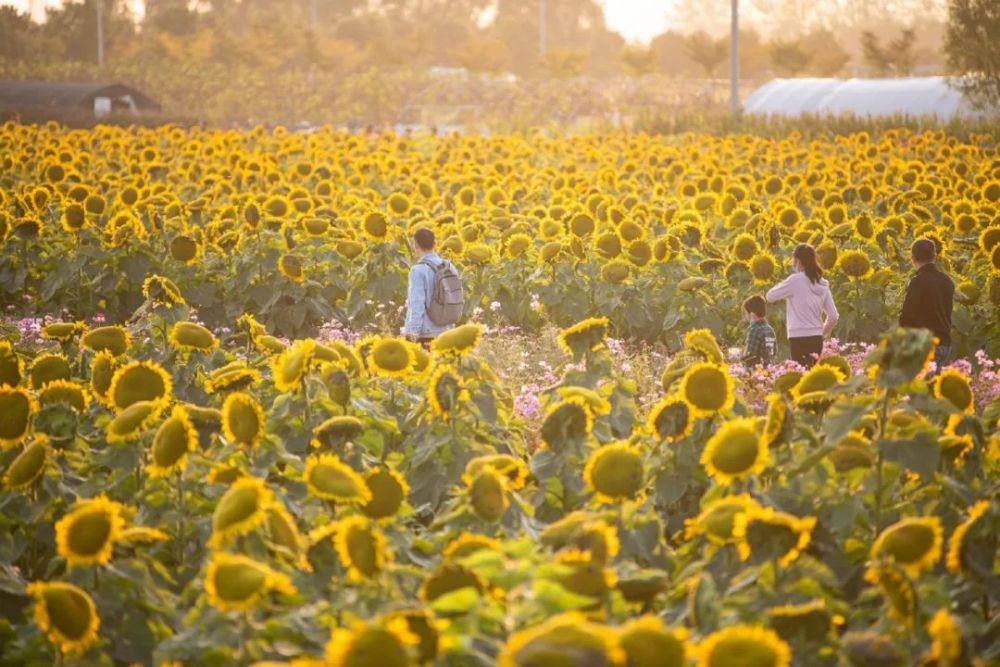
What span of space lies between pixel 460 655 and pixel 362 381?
2456mm

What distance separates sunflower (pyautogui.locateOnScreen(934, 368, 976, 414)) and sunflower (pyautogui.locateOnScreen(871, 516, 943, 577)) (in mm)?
1023

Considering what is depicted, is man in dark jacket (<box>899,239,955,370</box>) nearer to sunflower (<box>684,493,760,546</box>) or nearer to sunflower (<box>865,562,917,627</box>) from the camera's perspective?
sunflower (<box>684,493,760,546</box>)

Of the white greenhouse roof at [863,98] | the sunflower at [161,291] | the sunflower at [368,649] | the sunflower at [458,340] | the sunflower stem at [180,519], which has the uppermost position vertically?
the white greenhouse roof at [863,98]

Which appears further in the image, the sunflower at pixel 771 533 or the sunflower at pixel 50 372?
the sunflower at pixel 50 372

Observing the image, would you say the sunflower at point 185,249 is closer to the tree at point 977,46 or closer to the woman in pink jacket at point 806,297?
the woman in pink jacket at point 806,297

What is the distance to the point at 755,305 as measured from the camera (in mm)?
8258

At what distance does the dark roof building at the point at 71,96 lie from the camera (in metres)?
41.8

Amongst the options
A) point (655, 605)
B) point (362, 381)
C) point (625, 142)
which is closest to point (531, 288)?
point (362, 381)

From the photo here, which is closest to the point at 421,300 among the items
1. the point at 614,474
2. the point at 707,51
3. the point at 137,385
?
the point at 137,385

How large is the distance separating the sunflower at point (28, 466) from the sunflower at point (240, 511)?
40.2 inches

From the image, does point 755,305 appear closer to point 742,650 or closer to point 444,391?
point 444,391

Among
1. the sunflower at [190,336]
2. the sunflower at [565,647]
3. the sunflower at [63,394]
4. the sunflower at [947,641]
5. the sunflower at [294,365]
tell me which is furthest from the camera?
the sunflower at [190,336]

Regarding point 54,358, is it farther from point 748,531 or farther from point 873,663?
point 873,663

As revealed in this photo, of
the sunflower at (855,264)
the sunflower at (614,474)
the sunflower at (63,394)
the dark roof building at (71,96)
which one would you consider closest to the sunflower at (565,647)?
the sunflower at (614,474)
